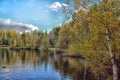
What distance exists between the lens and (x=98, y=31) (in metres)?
19.2

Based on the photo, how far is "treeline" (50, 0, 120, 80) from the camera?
1536 cm

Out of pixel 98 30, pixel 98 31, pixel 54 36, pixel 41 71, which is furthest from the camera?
pixel 54 36

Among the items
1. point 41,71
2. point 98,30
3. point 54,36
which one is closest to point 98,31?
point 98,30

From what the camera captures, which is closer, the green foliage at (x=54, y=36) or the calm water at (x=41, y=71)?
the calm water at (x=41, y=71)

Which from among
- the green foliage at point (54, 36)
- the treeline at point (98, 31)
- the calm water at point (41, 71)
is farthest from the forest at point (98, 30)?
the green foliage at point (54, 36)

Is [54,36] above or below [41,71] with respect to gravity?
above

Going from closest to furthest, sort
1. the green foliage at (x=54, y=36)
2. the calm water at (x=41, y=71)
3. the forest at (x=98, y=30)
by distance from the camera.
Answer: the forest at (x=98, y=30), the calm water at (x=41, y=71), the green foliage at (x=54, y=36)

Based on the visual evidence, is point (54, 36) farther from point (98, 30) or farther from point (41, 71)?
point (98, 30)

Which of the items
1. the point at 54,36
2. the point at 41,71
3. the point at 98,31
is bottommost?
the point at 41,71

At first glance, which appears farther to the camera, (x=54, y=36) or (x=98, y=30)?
(x=54, y=36)

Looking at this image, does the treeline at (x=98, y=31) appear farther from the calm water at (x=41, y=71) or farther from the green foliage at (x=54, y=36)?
the green foliage at (x=54, y=36)

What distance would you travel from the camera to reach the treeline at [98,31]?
50.4 feet

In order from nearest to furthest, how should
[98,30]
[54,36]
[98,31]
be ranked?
1. [98,30]
2. [98,31]
3. [54,36]

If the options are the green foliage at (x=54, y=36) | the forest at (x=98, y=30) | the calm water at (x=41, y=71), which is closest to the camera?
the forest at (x=98, y=30)
